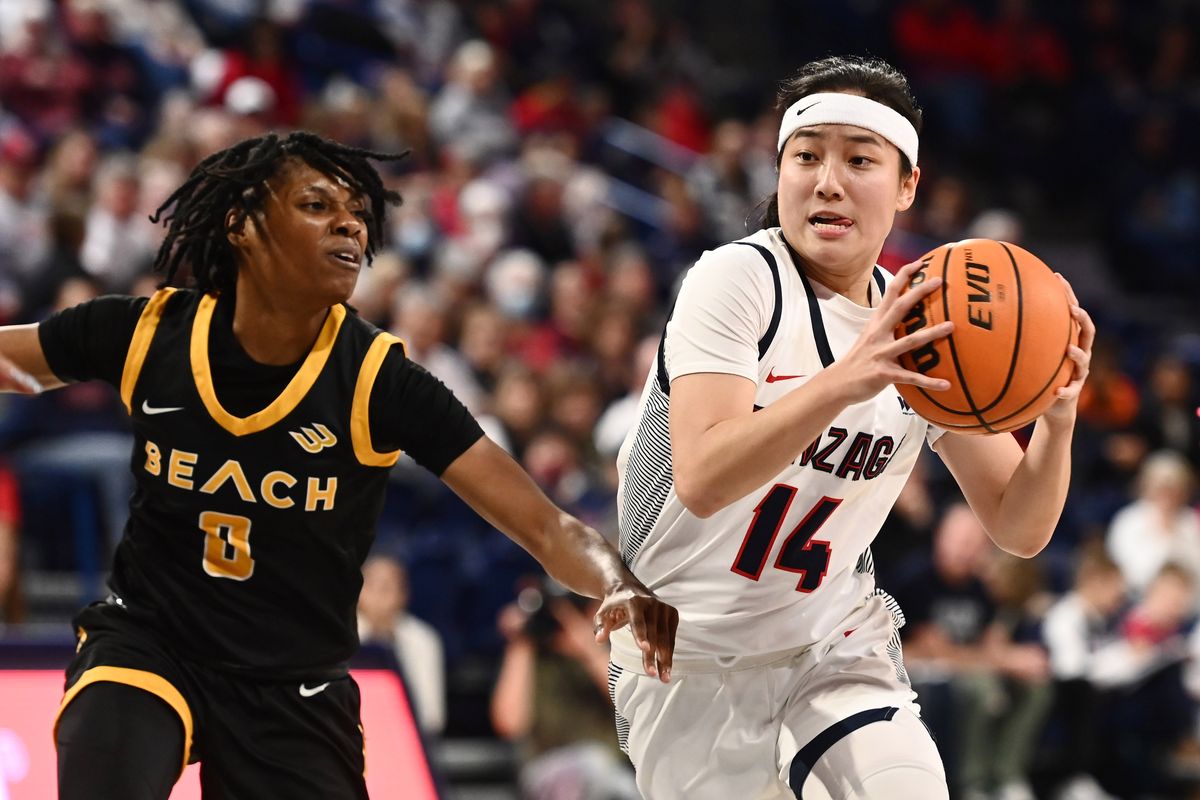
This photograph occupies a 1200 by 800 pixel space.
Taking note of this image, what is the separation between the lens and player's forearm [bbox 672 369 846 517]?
9.78ft

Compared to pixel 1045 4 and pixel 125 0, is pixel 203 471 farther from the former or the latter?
pixel 1045 4

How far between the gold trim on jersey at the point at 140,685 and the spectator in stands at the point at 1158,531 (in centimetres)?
660

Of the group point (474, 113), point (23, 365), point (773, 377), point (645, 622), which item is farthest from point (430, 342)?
point (645, 622)

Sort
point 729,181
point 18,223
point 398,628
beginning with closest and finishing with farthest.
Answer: point 398,628 < point 18,223 < point 729,181

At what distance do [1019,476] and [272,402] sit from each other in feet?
5.44

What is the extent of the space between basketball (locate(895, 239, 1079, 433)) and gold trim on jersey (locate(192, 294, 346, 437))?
1.28 meters

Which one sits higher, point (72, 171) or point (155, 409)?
point (72, 171)

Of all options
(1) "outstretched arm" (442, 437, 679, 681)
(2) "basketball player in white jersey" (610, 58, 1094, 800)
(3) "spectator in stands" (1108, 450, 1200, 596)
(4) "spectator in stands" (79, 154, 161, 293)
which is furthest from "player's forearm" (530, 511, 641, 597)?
(3) "spectator in stands" (1108, 450, 1200, 596)

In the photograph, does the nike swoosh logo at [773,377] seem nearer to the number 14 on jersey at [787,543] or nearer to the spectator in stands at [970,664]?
the number 14 on jersey at [787,543]

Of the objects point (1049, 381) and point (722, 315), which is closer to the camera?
point (1049, 381)

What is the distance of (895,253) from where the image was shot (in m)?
12.1

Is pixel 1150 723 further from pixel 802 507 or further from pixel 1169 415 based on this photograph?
pixel 802 507

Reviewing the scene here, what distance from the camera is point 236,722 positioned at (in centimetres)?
345

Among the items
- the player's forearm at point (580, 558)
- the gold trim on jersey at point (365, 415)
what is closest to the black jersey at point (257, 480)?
the gold trim on jersey at point (365, 415)
